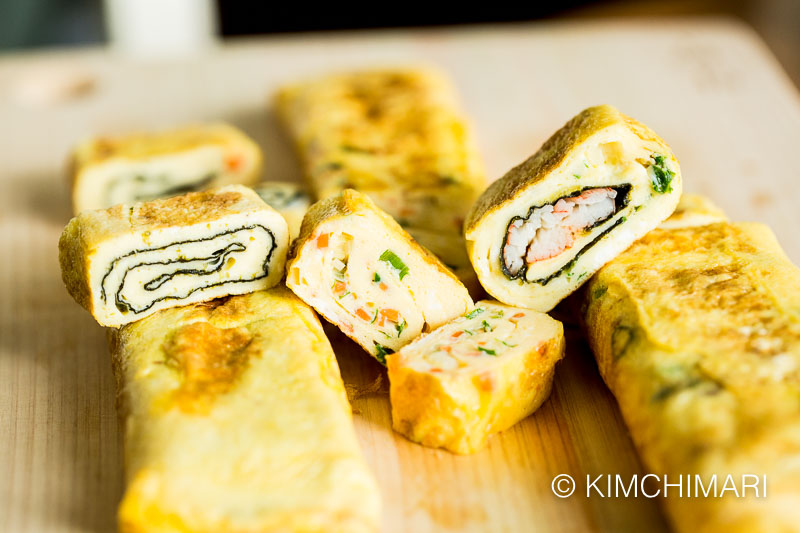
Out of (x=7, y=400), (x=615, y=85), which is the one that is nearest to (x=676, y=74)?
(x=615, y=85)

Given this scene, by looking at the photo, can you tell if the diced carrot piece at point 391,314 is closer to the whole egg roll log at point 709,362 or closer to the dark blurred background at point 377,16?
the whole egg roll log at point 709,362

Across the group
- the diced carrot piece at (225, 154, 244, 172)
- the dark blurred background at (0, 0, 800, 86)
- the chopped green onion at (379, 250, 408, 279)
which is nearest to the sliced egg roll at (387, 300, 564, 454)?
the chopped green onion at (379, 250, 408, 279)

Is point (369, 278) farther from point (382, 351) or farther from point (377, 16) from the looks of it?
point (377, 16)

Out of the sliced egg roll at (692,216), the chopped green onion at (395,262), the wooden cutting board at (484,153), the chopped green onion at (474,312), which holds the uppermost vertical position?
the sliced egg roll at (692,216)

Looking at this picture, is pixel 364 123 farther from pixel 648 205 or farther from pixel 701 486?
pixel 701 486
